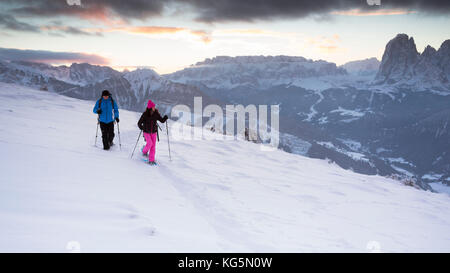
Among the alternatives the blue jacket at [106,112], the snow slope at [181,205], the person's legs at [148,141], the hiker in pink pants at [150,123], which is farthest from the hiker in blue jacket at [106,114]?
the person's legs at [148,141]

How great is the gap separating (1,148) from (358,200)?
12454 millimetres

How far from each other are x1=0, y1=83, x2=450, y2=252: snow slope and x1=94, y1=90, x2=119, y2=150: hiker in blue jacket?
697 millimetres

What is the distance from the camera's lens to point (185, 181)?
10.1 meters

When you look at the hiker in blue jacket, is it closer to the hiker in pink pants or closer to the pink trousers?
the hiker in pink pants

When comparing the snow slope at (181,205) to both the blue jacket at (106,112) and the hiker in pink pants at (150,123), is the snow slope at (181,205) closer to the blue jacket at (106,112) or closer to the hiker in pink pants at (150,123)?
the hiker in pink pants at (150,123)

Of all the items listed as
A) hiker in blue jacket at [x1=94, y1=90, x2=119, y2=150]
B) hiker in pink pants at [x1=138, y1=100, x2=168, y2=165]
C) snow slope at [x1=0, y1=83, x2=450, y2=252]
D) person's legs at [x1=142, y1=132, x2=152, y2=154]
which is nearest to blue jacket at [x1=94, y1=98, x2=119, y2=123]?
hiker in blue jacket at [x1=94, y1=90, x2=119, y2=150]

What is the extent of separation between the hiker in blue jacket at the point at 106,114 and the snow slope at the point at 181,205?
2.29 ft

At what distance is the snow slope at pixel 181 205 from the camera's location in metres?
5.29

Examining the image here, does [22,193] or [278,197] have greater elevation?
[22,193]

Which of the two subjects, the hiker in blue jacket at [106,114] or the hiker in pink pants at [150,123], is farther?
the hiker in blue jacket at [106,114]

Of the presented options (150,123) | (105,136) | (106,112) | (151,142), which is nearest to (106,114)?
(106,112)

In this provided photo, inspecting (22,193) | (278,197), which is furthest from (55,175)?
(278,197)
